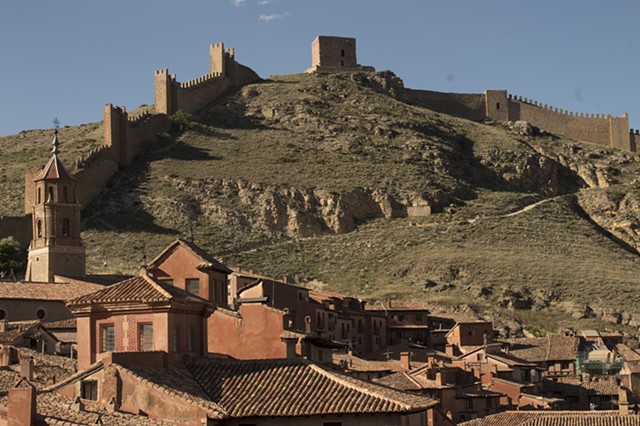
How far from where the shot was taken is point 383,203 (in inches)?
4306

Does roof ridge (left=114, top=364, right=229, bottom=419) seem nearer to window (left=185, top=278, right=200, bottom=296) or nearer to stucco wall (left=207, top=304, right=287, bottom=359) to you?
stucco wall (left=207, top=304, right=287, bottom=359)

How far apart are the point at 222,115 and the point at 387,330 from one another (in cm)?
5208

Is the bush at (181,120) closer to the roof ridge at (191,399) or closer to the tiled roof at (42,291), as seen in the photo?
the tiled roof at (42,291)

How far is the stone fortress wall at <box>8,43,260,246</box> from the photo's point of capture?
92.9 m

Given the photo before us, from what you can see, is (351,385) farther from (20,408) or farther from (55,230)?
(55,230)

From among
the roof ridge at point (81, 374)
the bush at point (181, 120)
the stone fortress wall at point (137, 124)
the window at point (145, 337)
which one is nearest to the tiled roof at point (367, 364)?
the window at point (145, 337)

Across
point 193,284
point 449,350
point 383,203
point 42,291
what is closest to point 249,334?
point 193,284

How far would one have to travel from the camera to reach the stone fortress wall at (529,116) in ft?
463

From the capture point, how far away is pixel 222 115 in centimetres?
12456

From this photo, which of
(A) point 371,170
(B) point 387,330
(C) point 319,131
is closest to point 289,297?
(B) point 387,330

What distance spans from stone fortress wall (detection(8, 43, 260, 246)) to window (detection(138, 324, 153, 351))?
202 feet

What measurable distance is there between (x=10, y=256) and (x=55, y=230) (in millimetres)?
11082

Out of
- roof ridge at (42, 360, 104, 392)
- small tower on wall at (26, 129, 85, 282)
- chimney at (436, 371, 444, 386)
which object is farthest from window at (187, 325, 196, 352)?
small tower on wall at (26, 129, 85, 282)

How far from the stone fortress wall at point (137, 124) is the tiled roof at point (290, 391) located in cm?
6217
